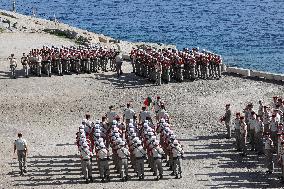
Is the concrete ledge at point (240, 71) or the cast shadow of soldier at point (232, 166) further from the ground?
the concrete ledge at point (240, 71)

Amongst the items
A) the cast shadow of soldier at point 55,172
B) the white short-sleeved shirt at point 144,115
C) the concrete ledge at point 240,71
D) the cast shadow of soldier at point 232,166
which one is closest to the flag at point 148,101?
the cast shadow of soldier at point 232,166

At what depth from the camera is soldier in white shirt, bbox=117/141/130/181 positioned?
29.0 metres

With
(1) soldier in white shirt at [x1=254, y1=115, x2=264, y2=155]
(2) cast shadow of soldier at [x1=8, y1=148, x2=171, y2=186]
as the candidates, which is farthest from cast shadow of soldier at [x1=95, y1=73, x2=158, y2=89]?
(1) soldier in white shirt at [x1=254, y1=115, x2=264, y2=155]

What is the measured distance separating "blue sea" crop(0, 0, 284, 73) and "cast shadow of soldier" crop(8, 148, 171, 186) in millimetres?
32960

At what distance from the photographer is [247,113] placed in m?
33.8

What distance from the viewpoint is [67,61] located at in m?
46.4

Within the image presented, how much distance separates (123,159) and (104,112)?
10.0m

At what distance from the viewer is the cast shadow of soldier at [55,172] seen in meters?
29.4

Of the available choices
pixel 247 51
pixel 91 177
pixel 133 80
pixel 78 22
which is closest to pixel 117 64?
pixel 133 80

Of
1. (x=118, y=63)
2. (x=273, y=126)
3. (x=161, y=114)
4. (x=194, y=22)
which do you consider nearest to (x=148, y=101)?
(x=161, y=114)

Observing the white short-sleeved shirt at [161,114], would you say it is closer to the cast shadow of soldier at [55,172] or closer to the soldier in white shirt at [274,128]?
the cast shadow of soldier at [55,172]

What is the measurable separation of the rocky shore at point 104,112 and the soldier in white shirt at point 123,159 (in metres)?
0.39

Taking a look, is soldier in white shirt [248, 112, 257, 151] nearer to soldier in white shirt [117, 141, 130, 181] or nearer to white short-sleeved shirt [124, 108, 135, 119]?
white short-sleeved shirt [124, 108, 135, 119]

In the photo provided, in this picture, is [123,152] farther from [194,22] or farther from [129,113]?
[194,22]
